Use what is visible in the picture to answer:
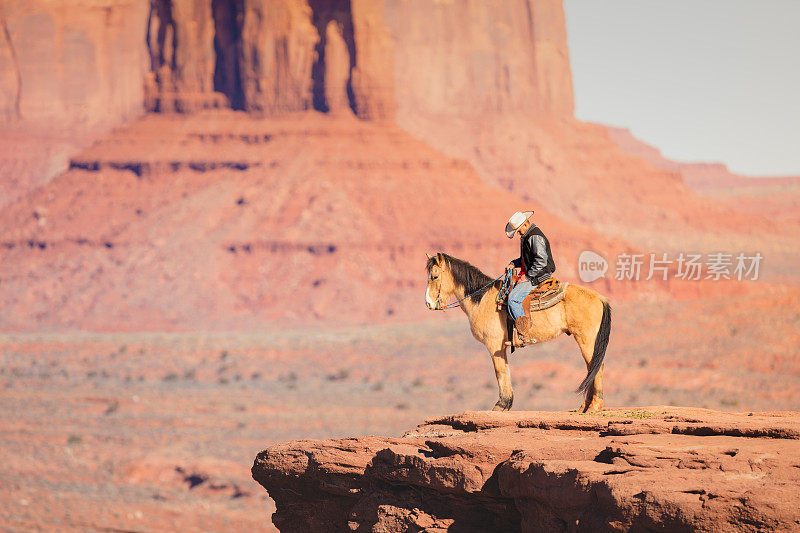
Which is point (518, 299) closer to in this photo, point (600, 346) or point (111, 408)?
point (600, 346)

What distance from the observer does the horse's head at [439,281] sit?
50.7ft

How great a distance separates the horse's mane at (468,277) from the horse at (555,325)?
0.02 m

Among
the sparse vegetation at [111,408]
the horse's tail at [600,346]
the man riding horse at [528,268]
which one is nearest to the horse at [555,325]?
the horse's tail at [600,346]

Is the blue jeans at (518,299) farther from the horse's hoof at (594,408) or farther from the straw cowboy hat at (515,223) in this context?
Result: the horse's hoof at (594,408)

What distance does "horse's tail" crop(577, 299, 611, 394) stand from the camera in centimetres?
1480

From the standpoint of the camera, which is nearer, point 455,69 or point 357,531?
point 357,531

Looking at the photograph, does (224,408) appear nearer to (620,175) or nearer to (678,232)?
(678,232)

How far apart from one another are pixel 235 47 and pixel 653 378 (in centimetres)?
6553

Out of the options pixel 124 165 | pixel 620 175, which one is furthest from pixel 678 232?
pixel 124 165

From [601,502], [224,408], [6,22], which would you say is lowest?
[224,408]

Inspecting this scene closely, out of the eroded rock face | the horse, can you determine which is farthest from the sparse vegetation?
the horse

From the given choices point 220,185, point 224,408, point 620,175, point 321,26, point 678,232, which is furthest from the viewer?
point 620,175

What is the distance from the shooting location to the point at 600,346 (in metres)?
15.0

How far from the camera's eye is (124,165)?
110m
